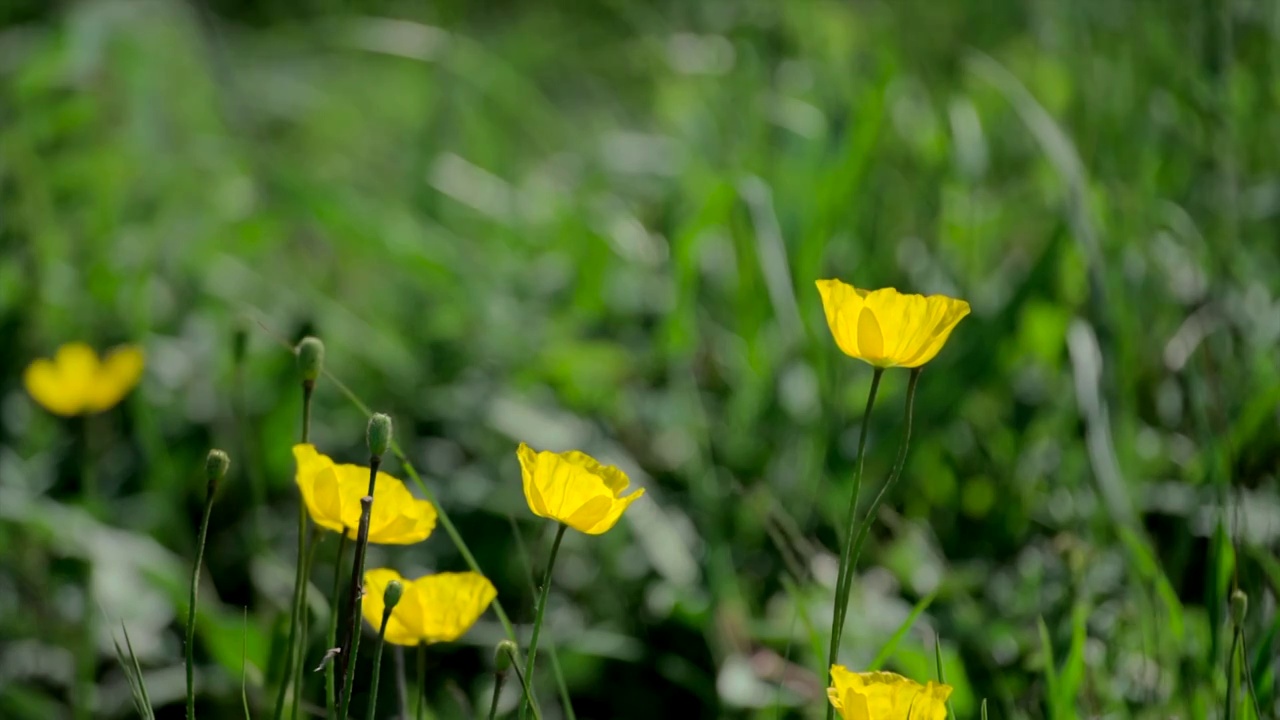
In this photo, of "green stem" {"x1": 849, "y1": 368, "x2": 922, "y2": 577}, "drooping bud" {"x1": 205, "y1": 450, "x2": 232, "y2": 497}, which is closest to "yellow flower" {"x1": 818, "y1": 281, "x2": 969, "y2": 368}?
"green stem" {"x1": 849, "y1": 368, "x2": 922, "y2": 577}

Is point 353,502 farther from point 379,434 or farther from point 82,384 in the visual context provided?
point 82,384

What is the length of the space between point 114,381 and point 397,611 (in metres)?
0.68

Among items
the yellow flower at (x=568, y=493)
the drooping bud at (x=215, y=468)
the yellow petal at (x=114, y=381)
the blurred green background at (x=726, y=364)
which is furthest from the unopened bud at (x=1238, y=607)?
the yellow petal at (x=114, y=381)

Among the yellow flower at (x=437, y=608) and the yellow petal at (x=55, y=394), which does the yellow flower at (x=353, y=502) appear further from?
the yellow petal at (x=55, y=394)

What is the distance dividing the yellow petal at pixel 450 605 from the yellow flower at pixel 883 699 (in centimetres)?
24

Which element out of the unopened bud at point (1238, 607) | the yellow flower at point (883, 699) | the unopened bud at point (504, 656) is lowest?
the unopened bud at point (504, 656)

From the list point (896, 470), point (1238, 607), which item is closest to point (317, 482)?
point (896, 470)

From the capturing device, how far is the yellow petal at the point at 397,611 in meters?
0.78

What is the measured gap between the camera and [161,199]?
2246 millimetres

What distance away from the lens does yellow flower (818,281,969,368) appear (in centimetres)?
73

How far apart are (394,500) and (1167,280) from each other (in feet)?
3.98

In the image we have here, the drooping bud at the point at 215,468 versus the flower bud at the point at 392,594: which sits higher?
the drooping bud at the point at 215,468

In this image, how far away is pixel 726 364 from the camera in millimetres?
1730

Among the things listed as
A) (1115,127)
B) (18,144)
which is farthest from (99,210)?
(1115,127)
